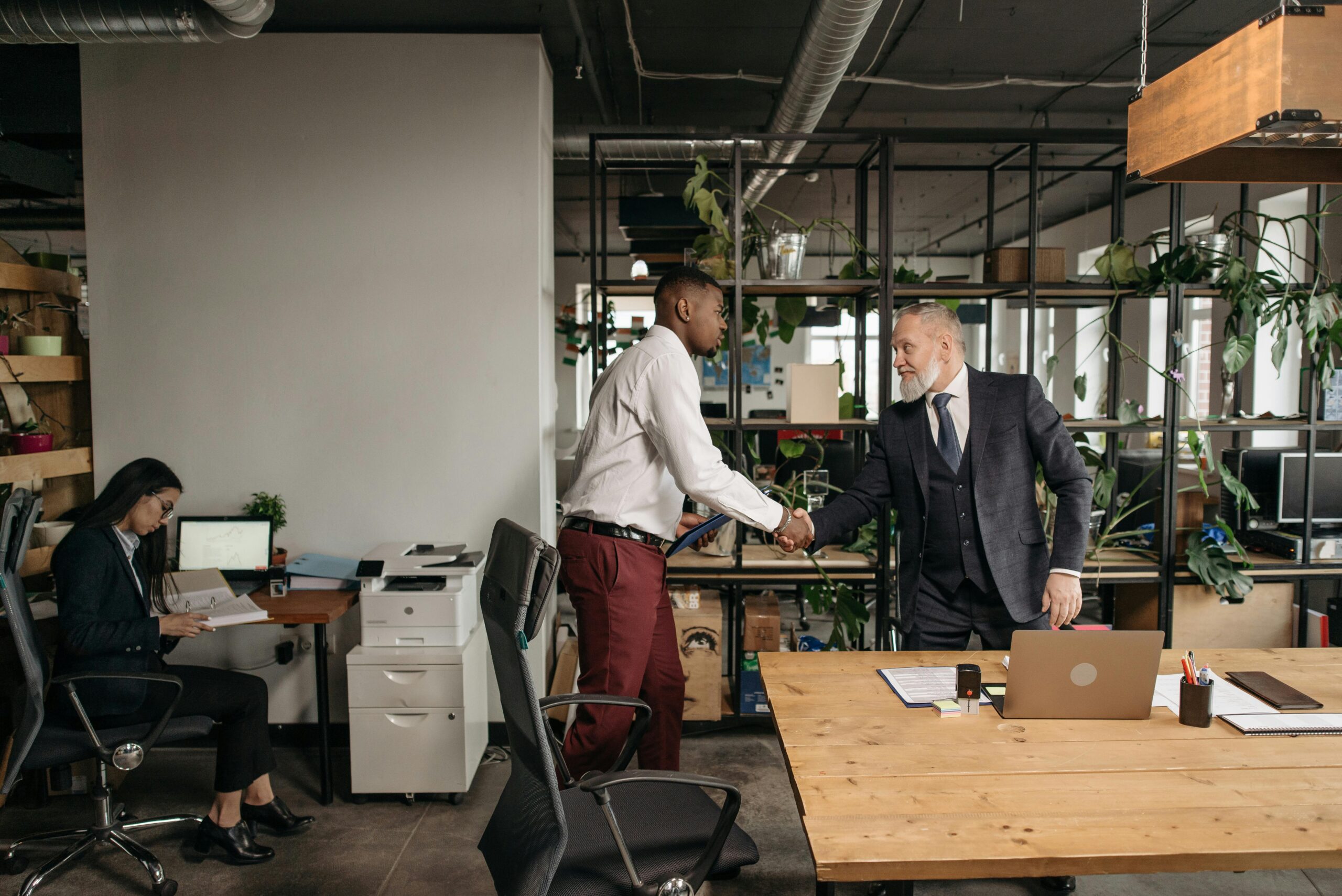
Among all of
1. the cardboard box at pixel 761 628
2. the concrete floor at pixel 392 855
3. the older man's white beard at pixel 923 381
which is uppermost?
the older man's white beard at pixel 923 381

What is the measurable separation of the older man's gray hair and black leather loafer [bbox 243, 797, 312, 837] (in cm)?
267

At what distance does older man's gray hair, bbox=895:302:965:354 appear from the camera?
2.51 metres

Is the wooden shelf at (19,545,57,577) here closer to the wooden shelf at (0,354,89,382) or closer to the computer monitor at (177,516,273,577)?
the computer monitor at (177,516,273,577)

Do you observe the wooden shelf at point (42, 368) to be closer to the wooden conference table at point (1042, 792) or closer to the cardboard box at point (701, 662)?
the cardboard box at point (701, 662)

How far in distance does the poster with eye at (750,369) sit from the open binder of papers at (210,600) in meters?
6.58

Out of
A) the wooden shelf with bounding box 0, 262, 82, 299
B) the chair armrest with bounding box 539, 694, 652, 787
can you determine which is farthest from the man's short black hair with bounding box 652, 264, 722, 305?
the wooden shelf with bounding box 0, 262, 82, 299

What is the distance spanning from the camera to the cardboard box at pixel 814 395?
354 cm

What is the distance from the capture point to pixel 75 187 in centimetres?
424

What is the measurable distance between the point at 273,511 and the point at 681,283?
2.06 meters

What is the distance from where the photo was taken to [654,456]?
2602 millimetres

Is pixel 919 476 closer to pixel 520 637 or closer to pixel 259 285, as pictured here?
pixel 520 637

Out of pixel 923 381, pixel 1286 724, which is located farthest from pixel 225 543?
pixel 1286 724

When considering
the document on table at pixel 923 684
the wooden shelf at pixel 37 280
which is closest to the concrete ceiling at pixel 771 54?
the wooden shelf at pixel 37 280

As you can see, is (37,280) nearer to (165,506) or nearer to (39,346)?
(39,346)
